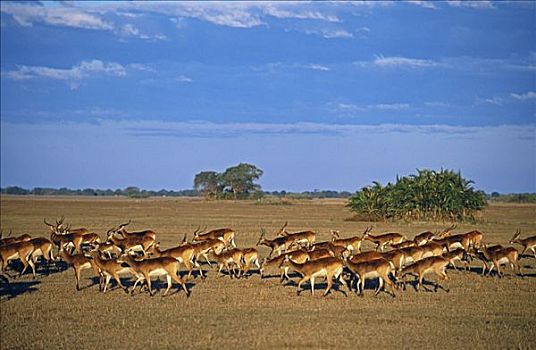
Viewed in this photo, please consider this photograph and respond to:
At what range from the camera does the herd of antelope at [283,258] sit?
17.4 m

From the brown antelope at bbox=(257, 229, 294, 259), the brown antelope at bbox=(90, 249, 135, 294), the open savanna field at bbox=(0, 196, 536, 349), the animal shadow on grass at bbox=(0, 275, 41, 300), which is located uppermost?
the brown antelope at bbox=(257, 229, 294, 259)

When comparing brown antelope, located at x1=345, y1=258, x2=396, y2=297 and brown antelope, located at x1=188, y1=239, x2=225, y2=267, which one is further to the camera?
brown antelope, located at x1=188, y1=239, x2=225, y2=267

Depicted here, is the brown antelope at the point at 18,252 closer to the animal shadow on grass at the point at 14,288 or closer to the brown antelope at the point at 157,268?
the animal shadow on grass at the point at 14,288

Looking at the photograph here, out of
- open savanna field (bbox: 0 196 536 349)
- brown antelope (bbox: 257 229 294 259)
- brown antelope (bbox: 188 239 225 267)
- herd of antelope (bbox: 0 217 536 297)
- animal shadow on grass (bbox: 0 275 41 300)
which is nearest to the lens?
open savanna field (bbox: 0 196 536 349)

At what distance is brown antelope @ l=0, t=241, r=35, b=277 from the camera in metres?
19.6

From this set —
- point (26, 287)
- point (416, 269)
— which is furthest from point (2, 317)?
point (416, 269)

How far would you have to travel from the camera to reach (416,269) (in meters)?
18.1

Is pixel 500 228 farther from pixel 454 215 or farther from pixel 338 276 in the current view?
pixel 338 276

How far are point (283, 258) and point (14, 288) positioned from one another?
7.26m

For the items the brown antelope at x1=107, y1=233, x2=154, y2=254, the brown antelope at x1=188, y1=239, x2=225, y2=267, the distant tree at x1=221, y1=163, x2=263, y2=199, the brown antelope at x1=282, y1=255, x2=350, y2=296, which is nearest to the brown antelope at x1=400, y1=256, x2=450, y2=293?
the brown antelope at x1=282, y1=255, x2=350, y2=296

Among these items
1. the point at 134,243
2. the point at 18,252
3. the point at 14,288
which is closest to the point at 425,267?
the point at 134,243

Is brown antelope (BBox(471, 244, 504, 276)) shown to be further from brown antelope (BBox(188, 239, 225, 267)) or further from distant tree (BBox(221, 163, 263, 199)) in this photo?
distant tree (BBox(221, 163, 263, 199))

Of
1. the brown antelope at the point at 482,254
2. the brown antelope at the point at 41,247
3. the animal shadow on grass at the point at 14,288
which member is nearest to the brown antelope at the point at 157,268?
the animal shadow on grass at the point at 14,288

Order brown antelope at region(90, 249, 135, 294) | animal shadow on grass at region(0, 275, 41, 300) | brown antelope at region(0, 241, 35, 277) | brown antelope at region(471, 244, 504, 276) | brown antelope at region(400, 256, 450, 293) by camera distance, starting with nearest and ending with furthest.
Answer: animal shadow on grass at region(0, 275, 41, 300), brown antelope at region(90, 249, 135, 294), brown antelope at region(400, 256, 450, 293), brown antelope at region(0, 241, 35, 277), brown antelope at region(471, 244, 504, 276)
